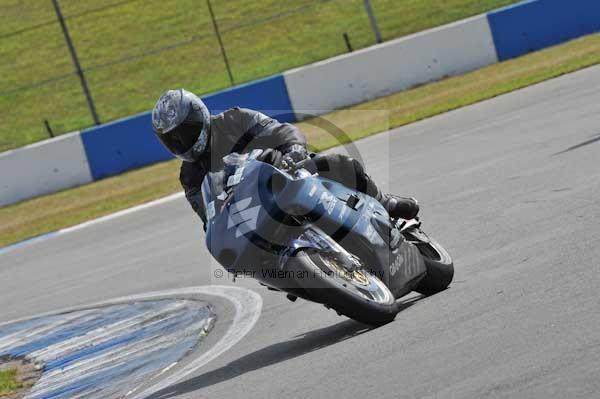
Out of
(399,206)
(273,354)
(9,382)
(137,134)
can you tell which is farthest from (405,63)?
(273,354)

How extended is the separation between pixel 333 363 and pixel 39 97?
23109 millimetres

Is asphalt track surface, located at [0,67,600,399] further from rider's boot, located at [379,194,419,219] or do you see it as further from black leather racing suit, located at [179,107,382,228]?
black leather racing suit, located at [179,107,382,228]

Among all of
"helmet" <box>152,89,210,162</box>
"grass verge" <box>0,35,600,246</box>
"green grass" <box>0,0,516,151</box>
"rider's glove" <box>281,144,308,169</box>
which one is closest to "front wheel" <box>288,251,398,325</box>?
"rider's glove" <box>281,144,308,169</box>

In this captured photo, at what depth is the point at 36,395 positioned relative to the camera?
8000 millimetres

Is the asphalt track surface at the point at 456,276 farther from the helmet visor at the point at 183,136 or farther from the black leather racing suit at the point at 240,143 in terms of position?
the helmet visor at the point at 183,136

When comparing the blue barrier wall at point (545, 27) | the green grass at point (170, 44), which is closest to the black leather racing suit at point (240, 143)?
the blue barrier wall at point (545, 27)

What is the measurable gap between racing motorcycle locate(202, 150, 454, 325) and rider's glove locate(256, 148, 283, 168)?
→ 0.26ft

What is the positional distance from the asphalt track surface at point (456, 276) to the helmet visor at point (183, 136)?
1333 millimetres

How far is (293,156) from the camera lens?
7113 mm

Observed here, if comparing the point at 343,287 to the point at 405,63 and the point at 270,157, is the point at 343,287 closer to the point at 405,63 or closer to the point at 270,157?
the point at 270,157

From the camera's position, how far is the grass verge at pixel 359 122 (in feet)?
62.3

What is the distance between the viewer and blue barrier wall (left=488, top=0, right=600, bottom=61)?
22547 mm

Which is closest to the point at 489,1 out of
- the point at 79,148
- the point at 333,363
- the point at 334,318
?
the point at 79,148

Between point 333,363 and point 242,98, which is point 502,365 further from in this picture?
point 242,98
